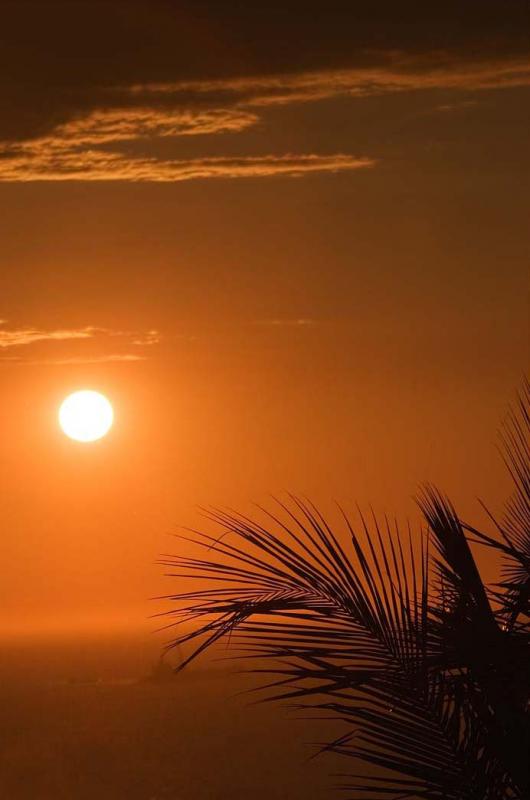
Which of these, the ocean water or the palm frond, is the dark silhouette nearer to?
the palm frond

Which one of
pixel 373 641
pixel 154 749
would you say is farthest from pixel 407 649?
pixel 154 749

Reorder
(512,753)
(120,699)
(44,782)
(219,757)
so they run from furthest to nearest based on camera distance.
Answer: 1. (120,699)
2. (219,757)
3. (44,782)
4. (512,753)

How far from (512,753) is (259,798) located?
110070 mm

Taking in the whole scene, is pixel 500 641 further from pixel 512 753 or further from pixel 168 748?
pixel 168 748

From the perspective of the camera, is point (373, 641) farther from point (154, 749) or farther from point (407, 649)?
point (154, 749)

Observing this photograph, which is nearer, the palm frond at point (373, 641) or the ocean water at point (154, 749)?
the palm frond at point (373, 641)

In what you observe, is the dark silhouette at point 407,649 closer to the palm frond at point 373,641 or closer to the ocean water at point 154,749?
the palm frond at point 373,641

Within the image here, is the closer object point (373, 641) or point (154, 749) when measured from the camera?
point (373, 641)

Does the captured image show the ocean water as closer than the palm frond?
No

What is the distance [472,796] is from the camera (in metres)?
4.00

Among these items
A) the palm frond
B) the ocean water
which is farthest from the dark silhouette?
the ocean water

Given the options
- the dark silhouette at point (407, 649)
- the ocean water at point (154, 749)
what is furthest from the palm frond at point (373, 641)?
the ocean water at point (154, 749)

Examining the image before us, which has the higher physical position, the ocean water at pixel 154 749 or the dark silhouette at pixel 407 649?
the ocean water at pixel 154 749

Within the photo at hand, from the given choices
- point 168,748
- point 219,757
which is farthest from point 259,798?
point 168,748
